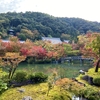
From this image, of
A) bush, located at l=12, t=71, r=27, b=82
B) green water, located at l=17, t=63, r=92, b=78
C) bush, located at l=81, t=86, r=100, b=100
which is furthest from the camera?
green water, located at l=17, t=63, r=92, b=78

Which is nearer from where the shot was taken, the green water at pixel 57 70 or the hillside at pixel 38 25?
the green water at pixel 57 70

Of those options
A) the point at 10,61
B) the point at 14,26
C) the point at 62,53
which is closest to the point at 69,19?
the point at 14,26

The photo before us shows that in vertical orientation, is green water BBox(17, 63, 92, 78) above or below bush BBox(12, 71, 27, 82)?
below

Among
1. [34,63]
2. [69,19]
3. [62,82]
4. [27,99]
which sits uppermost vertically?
[69,19]

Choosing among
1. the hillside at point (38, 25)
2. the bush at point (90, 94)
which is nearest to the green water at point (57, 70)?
the bush at point (90, 94)

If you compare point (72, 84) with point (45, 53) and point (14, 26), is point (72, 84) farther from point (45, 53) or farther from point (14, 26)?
point (14, 26)

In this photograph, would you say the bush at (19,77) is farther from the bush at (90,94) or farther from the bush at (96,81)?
the bush at (96,81)

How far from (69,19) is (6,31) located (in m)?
42.6

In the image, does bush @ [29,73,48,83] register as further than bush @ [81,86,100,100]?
Yes

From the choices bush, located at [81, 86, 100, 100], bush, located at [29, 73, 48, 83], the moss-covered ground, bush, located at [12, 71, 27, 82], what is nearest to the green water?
bush, located at [29, 73, 48, 83]

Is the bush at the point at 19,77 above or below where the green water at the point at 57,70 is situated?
above

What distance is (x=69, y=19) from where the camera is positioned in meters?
91.6

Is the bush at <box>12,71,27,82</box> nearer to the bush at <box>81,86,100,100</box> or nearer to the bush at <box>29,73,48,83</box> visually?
→ the bush at <box>29,73,48,83</box>

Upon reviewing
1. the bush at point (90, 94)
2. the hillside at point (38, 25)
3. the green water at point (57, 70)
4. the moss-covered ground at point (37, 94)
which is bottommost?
the green water at point (57, 70)
